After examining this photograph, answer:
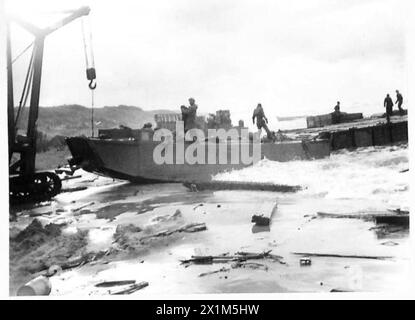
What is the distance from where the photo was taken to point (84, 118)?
11.6 feet

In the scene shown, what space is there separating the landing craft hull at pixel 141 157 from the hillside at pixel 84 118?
0.10 meters

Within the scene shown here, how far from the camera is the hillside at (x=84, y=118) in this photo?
3459 millimetres

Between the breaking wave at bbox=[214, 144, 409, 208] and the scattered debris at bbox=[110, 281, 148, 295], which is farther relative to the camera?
the breaking wave at bbox=[214, 144, 409, 208]

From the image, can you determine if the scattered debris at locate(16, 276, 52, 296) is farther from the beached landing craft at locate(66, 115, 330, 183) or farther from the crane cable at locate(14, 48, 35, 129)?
the crane cable at locate(14, 48, 35, 129)

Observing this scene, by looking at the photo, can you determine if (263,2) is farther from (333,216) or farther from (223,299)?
(223,299)

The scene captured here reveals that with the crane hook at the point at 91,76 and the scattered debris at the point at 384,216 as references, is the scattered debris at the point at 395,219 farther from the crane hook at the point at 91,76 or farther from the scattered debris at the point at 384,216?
the crane hook at the point at 91,76

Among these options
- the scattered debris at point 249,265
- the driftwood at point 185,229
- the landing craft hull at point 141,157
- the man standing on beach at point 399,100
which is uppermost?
the man standing on beach at point 399,100

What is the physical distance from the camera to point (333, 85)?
342 centimetres

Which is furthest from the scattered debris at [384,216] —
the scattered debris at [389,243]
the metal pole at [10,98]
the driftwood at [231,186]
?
the metal pole at [10,98]

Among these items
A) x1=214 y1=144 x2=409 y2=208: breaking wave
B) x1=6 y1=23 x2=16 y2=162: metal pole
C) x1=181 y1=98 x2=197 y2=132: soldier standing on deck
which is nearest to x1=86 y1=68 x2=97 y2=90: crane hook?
x1=6 y1=23 x2=16 y2=162: metal pole

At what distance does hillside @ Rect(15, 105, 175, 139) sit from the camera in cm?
346

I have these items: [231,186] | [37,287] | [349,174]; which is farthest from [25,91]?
[349,174]

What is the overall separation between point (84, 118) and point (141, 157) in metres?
0.49

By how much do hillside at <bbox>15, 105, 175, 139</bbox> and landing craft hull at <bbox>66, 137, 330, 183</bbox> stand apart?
0.33ft
